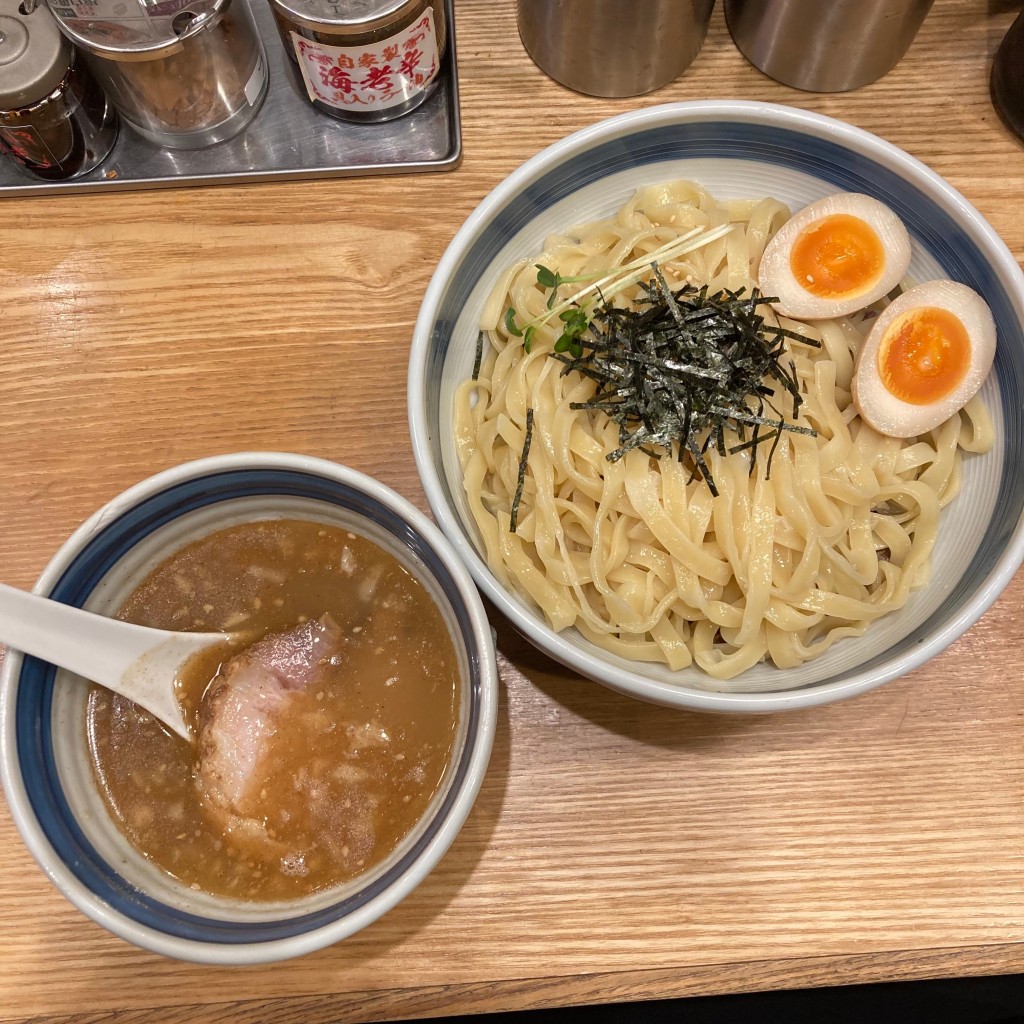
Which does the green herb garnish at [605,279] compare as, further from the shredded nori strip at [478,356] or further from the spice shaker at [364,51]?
the spice shaker at [364,51]

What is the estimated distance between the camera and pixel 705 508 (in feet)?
5.29

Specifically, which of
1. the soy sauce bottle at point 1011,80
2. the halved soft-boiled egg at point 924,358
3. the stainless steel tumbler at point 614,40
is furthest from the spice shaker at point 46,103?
the soy sauce bottle at point 1011,80

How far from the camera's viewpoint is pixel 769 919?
1669 mm

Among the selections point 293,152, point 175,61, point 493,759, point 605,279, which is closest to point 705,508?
point 605,279

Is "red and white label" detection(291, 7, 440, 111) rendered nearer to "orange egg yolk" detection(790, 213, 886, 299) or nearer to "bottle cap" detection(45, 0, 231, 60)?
"bottle cap" detection(45, 0, 231, 60)

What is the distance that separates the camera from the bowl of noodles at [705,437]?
5.16ft

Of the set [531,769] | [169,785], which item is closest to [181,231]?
[169,785]

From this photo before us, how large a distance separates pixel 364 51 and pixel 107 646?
4.46 ft

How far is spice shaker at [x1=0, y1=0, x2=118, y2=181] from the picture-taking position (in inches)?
72.1

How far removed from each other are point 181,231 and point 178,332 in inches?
10.2

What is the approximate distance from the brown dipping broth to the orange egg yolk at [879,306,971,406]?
97 centimetres

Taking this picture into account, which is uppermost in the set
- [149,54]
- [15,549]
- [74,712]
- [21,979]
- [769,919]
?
[149,54]

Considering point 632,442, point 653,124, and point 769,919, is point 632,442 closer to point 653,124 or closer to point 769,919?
point 653,124

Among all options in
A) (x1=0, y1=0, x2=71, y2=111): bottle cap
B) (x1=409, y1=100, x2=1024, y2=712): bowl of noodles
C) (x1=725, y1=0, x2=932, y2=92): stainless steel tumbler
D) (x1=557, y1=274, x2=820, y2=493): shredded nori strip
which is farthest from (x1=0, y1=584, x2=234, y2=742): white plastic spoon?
(x1=725, y1=0, x2=932, y2=92): stainless steel tumbler
